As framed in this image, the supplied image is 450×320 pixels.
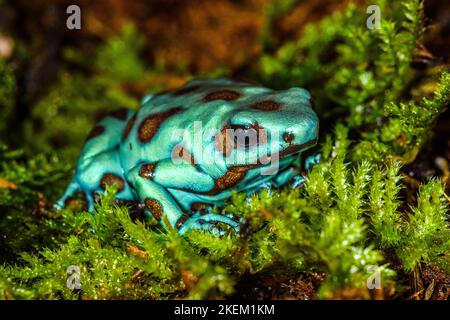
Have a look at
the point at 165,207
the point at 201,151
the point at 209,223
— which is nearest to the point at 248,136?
the point at 201,151

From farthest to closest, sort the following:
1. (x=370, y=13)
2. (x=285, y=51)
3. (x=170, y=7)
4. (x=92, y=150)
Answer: (x=170, y=7), (x=285, y=51), (x=370, y=13), (x=92, y=150)

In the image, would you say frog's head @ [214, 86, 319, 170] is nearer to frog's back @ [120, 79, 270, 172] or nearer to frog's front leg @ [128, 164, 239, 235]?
frog's back @ [120, 79, 270, 172]

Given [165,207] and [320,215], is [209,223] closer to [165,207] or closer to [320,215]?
[165,207]

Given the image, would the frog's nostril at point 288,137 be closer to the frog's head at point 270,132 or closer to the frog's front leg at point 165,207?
the frog's head at point 270,132

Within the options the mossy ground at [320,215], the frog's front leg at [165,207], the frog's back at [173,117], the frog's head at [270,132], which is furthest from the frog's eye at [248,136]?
the frog's front leg at [165,207]

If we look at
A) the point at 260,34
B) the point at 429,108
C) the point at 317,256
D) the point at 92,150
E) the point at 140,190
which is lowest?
the point at 317,256

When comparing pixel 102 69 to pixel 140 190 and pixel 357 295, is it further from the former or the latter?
pixel 357 295

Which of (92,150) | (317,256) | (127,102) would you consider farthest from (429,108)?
(127,102)

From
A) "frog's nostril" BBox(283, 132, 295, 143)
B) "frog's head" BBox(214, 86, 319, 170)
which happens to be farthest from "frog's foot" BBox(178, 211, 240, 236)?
"frog's nostril" BBox(283, 132, 295, 143)
